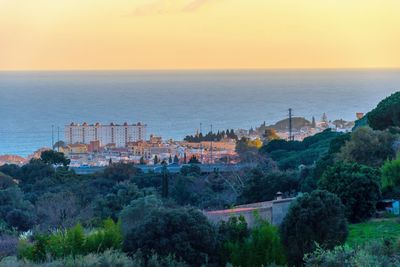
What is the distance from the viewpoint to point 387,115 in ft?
73.0

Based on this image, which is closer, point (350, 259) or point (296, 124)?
point (350, 259)

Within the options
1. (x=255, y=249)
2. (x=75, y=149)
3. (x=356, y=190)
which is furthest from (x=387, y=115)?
(x=75, y=149)

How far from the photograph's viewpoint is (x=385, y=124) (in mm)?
22312

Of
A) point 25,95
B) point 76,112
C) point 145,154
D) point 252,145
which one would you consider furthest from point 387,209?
point 25,95

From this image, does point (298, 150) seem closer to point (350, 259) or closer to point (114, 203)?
point (114, 203)

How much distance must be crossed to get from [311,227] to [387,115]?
13.0 metres

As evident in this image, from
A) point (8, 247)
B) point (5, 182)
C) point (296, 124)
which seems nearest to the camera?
point (8, 247)

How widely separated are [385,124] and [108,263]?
1549 cm

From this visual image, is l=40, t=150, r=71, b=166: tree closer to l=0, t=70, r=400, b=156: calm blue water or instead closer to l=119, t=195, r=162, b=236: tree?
l=119, t=195, r=162, b=236: tree

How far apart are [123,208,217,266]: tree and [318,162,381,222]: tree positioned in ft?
11.8

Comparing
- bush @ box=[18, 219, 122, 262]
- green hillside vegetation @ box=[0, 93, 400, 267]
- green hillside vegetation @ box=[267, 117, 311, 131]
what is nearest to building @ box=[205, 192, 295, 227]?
green hillside vegetation @ box=[0, 93, 400, 267]

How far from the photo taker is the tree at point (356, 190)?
12539 millimetres

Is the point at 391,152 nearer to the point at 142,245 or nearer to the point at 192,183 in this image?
the point at 192,183

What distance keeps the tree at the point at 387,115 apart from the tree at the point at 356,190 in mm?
9214
